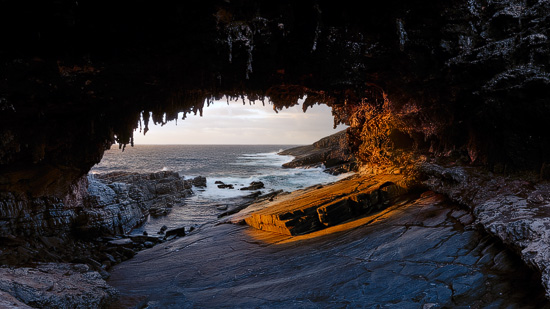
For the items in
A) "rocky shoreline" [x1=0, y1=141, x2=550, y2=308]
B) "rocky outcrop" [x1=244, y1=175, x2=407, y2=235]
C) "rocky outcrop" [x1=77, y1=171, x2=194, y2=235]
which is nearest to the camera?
"rocky shoreline" [x1=0, y1=141, x2=550, y2=308]

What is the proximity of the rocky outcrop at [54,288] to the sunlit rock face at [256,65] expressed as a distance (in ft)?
12.5

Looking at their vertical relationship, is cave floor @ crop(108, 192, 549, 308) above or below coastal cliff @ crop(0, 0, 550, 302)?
below

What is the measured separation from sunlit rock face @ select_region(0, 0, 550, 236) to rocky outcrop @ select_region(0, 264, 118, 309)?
12.5 ft

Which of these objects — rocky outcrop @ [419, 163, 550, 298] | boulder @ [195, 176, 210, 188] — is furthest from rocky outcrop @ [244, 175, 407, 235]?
boulder @ [195, 176, 210, 188]

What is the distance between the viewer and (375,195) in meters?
8.11

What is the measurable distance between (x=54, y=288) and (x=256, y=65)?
6378 mm

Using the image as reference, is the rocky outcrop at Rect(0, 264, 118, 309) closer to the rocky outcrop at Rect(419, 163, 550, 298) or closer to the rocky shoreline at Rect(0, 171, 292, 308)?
the rocky shoreline at Rect(0, 171, 292, 308)

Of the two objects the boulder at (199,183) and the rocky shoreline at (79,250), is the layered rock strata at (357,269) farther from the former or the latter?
the boulder at (199,183)

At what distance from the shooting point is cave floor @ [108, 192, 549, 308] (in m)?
3.85

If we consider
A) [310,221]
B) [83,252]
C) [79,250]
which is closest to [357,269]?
[310,221]

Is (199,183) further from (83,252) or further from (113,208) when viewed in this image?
(83,252)

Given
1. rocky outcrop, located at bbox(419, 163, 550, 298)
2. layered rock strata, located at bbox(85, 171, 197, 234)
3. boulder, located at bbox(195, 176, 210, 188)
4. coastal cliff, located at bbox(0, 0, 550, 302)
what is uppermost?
coastal cliff, located at bbox(0, 0, 550, 302)

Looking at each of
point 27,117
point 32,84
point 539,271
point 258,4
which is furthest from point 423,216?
point 27,117

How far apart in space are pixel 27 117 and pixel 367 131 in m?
12.5
